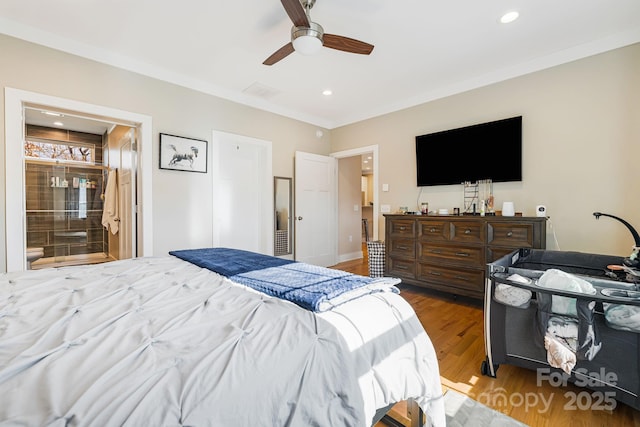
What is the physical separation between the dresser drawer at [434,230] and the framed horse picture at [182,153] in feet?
9.40

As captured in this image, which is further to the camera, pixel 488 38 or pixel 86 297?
pixel 488 38

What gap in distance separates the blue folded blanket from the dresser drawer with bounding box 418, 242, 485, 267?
6.96 ft

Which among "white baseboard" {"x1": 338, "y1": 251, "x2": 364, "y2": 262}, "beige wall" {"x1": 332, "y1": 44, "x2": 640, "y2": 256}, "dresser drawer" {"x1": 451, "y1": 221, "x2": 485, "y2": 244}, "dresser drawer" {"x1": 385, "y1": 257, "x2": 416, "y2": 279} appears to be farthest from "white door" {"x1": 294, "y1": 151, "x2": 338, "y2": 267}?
"dresser drawer" {"x1": 451, "y1": 221, "x2": 485, "y2": 244}

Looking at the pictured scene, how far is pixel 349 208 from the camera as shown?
5.71 meters

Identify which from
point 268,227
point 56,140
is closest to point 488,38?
point 268,227

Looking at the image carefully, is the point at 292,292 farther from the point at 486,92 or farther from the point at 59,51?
the point at 486,92

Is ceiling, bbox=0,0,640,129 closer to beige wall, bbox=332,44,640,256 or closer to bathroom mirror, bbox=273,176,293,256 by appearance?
beige wall, bbox=332,44,640,256

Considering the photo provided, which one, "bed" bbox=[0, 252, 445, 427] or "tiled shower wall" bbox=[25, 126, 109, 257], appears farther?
"tiled shower wall" bbox=[25, 126, 109, 257]

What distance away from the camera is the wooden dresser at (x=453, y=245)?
9.21 feet

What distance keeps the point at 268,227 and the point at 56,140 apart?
4306 millimetres

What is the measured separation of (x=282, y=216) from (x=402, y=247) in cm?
194

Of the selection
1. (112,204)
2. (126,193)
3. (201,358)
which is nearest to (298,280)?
(201,358)

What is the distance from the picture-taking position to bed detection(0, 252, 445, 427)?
24.0 inches

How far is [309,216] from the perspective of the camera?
15.6ft
